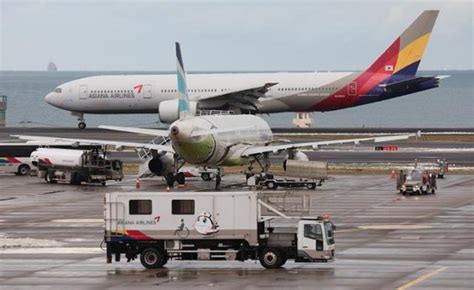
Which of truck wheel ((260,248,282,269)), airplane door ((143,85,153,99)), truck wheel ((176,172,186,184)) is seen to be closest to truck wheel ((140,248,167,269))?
truck wheel ((260,248,282,269))

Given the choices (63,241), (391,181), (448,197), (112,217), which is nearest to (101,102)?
(391,181)

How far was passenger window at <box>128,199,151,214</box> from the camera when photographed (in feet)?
128

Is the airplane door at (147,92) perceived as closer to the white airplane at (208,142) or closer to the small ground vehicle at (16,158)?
the small ground vehicle at (16,158)

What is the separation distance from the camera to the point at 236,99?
386ft

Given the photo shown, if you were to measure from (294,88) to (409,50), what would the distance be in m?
12.0

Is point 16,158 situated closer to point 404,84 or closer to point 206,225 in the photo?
point 404,84

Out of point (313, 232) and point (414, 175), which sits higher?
point (414, 175)

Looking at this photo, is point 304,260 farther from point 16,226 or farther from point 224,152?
point 224,152

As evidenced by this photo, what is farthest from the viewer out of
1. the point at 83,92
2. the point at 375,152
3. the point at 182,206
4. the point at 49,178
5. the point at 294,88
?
the point at 83,92

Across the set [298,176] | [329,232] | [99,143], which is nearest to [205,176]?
[298,176]

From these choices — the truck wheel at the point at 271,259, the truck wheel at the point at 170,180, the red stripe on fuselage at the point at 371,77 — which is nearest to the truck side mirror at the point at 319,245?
the truck wheel at the point at 271,259

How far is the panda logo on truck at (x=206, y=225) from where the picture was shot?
38.3 meters

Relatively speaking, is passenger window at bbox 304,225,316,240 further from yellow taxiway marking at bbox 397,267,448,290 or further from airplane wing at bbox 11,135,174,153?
airplane wing at bbox 11,135,174,153

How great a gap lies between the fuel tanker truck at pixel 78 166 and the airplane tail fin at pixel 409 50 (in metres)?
47.2
